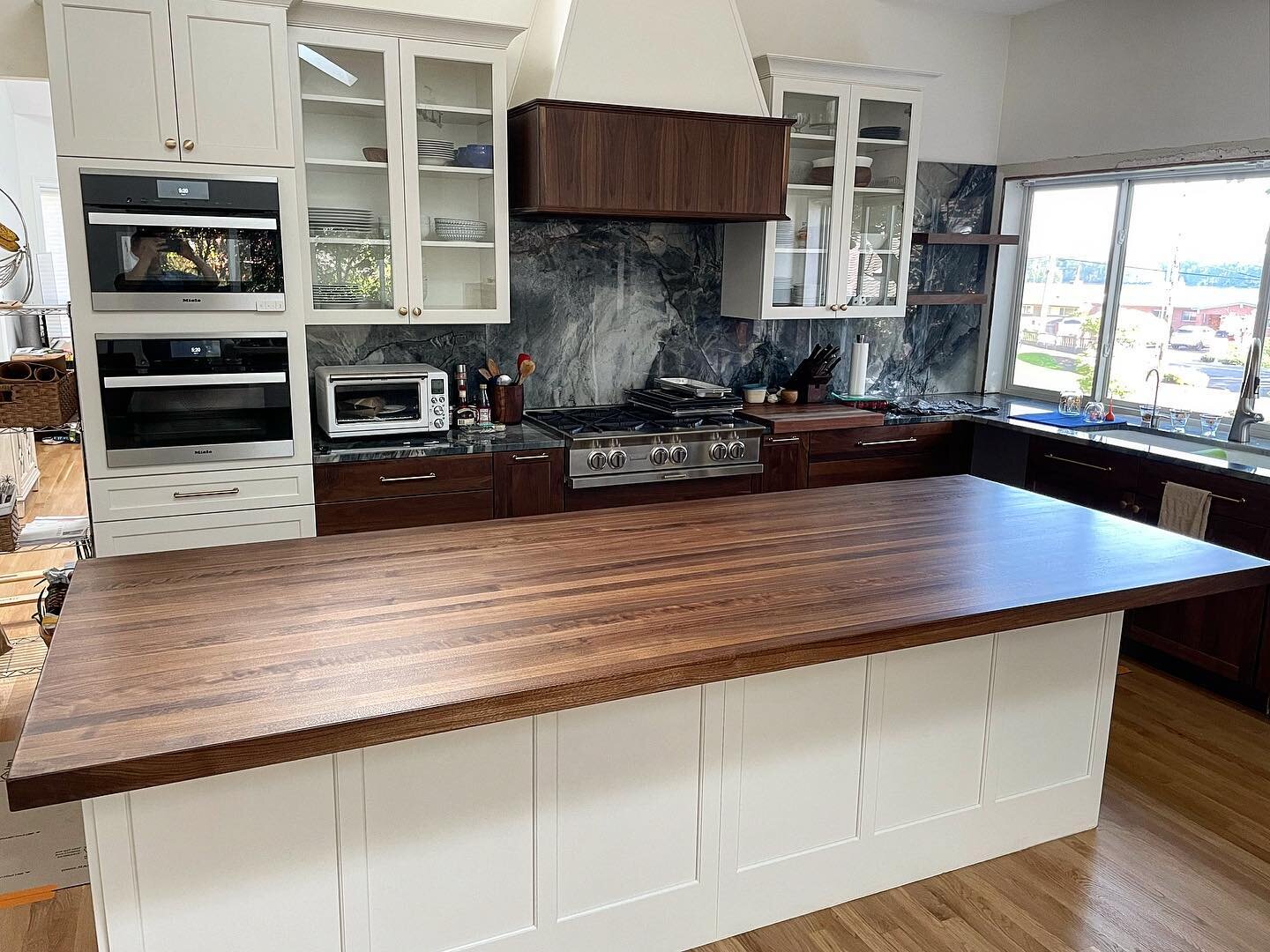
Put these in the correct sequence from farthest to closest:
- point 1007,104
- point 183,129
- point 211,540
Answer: point 1007,104, point 211,540, point 183,129

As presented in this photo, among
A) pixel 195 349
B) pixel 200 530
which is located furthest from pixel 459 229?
pixel 200 530

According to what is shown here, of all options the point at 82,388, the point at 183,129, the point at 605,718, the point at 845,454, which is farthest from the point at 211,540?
the point at 845,454

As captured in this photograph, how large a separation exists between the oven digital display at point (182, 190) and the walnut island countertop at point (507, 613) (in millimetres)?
1516

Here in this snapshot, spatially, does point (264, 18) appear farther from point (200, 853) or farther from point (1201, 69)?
point (1201, 69)

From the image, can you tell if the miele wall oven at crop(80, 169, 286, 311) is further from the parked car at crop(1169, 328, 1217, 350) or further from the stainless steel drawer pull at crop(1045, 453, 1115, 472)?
the parked car at crop(1169, 328, 1217, 350)

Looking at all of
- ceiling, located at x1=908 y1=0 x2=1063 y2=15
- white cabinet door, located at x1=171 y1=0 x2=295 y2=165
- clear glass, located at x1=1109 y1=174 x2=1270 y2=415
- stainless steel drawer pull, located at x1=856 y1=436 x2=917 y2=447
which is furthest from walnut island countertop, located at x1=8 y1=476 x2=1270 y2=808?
ceiling, located at x1=908 y1=0 x2=1063 y2=15

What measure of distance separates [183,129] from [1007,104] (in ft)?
13.5

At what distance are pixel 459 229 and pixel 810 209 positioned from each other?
167cm

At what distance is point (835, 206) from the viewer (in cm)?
459

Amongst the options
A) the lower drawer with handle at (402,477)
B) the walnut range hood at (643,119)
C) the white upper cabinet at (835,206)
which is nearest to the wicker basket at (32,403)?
the lower drawer with handle at (402,477)

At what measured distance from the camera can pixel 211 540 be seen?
3.58 metres

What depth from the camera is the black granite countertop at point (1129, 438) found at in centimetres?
370

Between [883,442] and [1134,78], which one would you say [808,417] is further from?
[1134,78]

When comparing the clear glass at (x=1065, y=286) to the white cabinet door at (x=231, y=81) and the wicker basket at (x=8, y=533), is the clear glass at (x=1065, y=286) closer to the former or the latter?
the white cabinet door at (x=231, y=81)
